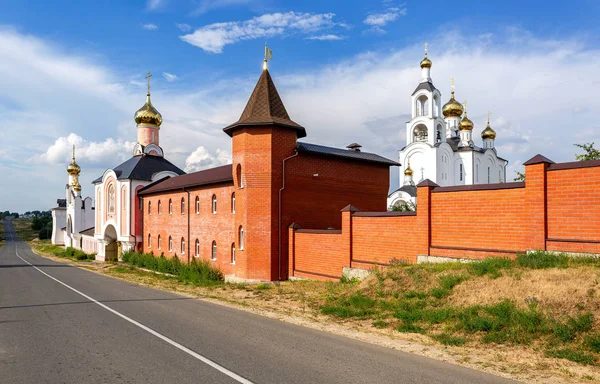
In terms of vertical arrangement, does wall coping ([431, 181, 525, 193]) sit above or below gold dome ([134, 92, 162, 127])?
below

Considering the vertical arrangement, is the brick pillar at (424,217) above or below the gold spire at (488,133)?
below

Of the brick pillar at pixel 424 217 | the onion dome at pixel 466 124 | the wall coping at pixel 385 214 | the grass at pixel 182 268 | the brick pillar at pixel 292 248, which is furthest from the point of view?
the onion dome at pixel 466 124

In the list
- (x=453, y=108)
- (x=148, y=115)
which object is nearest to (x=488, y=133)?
(x=453, y=108)

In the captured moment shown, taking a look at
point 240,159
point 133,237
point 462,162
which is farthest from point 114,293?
point 462,162

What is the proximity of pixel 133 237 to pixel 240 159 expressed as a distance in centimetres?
1758

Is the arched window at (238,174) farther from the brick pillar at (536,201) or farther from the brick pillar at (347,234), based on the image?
the brick pillar at (536,201)

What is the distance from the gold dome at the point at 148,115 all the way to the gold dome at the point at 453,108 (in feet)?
112

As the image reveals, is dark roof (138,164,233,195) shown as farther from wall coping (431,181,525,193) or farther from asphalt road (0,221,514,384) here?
asphalt road (0,221,514,384)

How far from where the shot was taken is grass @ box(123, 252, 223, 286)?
21.1 m

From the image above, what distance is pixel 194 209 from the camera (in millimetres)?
26469

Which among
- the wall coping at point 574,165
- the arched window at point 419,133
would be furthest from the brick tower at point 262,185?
the arched window at point 419,133

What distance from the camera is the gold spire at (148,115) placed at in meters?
40.0

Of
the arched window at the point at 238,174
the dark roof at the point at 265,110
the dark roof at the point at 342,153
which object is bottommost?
the arched window at the point at 238,174

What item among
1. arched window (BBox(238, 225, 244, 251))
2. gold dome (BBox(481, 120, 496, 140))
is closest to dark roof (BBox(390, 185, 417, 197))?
gold dome (BBox(481, 120, 496, 140))
